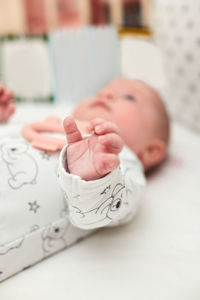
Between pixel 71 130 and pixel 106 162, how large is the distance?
0.30ft

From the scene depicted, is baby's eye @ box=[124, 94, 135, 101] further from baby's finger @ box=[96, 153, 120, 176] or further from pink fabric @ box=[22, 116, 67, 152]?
baby's finger @ box=[96, 153, 120, 176]

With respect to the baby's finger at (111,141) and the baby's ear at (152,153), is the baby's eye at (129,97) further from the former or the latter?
the baby's finger at (111,141)

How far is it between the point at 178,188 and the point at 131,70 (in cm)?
54

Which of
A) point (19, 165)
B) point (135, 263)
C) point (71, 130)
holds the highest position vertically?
point (71, 130)

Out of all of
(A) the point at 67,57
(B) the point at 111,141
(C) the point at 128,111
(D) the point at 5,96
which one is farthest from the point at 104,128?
(A) the point at 67,57

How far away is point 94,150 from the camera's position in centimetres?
57

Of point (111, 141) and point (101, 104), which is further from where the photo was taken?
point (101, 104)

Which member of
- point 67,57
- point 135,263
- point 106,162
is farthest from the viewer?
point 67,57

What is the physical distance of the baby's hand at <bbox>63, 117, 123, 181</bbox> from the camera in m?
0.54

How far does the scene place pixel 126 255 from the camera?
67 centimetres

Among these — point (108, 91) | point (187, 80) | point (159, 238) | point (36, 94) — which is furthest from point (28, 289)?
point (36, 94)

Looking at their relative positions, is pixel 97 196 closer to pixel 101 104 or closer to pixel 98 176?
pixel 98 176

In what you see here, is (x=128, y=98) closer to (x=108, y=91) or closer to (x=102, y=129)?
(x=108, y=91)

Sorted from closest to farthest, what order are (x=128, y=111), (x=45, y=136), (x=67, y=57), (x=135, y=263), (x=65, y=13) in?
(x=135, y=263) → (x=45, y=136) → (x=128, y=111) → (x=67, y=57) → (x=65, y=13)
